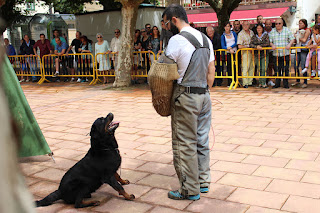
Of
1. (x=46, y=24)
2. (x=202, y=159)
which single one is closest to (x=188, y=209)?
(x=202, y=159)

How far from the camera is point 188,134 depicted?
3.69 metres

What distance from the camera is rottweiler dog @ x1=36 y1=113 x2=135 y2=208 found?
12.1 ft

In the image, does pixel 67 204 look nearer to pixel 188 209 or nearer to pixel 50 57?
pixel 188 209

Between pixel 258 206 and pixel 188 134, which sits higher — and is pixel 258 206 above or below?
below

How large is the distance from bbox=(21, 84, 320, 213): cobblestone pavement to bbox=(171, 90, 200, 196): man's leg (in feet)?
0.72

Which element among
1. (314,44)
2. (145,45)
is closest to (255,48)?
(314,44)

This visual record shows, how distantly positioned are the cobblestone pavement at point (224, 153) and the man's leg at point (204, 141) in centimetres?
19

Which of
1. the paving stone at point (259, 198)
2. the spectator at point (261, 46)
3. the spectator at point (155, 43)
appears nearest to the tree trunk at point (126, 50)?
the spectator at point (155, 43)

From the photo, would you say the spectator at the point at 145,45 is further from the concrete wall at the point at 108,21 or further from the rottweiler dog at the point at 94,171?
the rottweiler dog at the point at 94,171

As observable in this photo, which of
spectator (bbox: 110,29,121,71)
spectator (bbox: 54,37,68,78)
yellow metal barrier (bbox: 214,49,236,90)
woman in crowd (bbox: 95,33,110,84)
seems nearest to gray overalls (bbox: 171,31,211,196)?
yellow metal barrier (bbox: 214,49,236,90)

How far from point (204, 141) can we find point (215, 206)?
2.16 ft

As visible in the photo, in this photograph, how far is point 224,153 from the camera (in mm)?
5227

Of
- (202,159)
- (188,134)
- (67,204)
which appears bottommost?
(67,204)

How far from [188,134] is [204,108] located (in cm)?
34
